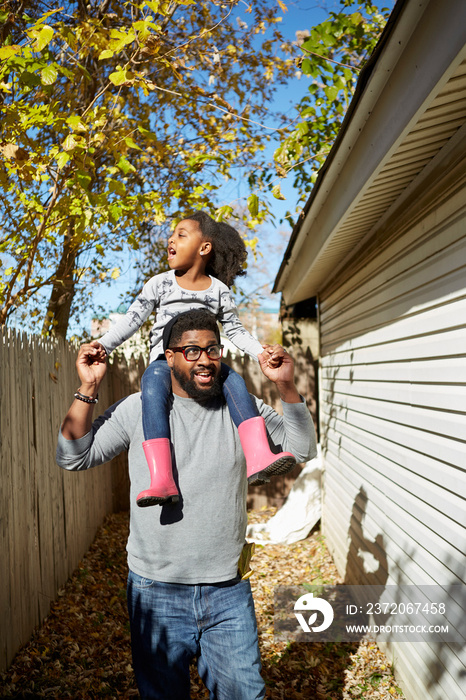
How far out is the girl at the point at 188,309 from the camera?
2348 mm

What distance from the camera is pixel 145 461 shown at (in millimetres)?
2469

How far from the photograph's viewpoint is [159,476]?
2.27m

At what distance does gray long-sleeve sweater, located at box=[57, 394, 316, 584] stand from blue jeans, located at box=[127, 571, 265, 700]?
0.07 metres

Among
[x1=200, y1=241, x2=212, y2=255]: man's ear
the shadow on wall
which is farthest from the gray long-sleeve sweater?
the shadow on wall

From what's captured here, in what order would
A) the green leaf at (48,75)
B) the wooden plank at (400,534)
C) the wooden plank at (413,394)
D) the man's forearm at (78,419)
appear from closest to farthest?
the man's forearm at (78,419) → the wooden plank at (413,394) → the wooden plank at (400,534) → the green leaf at (48,75)

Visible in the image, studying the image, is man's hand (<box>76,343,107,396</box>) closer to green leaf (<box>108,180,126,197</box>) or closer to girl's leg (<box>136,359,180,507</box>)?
girl's leg (<box>136,359,180,507</box>)

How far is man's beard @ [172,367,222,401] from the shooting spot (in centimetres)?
246

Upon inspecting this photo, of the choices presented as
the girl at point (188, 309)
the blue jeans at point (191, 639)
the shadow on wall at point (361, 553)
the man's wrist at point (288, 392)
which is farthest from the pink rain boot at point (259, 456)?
the shadow on wall at point (361, 553)

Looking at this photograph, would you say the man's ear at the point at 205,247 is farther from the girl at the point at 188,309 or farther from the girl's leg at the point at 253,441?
the girl's leg at the point at 253,441

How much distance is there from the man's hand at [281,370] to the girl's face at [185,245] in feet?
2.98

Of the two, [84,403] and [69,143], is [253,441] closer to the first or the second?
[84,403]

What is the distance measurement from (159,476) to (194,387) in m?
0.40

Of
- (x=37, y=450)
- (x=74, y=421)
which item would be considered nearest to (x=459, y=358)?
(x=74, y=421)

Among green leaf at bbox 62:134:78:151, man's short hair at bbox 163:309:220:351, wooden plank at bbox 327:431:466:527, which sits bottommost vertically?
wooden plank at bbox 327:431:466:527
